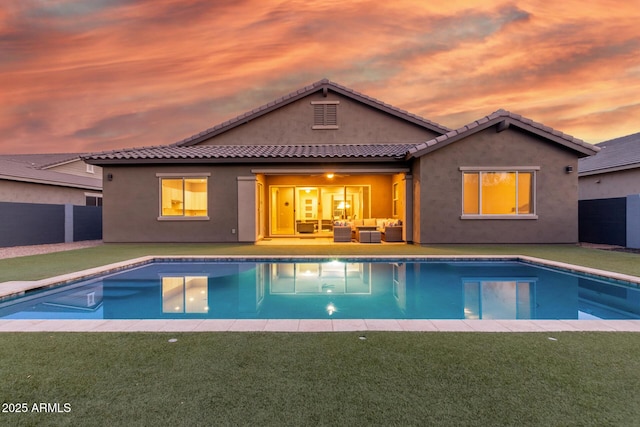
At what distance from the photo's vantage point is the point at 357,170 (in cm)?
1338

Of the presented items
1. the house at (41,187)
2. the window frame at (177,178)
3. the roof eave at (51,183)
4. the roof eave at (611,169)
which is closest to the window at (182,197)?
the window frame at (177,178)

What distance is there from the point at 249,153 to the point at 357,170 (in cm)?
440

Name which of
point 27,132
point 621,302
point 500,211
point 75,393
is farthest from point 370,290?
point 27,132

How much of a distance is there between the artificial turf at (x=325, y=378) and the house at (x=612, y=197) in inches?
451

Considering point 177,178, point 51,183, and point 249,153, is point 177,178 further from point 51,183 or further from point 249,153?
point 51,183

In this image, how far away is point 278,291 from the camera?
6.72m

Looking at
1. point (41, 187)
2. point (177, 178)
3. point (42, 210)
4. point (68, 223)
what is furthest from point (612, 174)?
point (41, 187)

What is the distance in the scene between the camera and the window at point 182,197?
43.8 feet

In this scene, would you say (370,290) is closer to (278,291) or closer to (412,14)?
(278,291)

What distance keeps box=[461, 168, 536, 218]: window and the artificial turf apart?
9274 millimetres

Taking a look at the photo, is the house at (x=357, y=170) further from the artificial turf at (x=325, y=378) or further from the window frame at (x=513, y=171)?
the artificial turf at (x=325, y=378)

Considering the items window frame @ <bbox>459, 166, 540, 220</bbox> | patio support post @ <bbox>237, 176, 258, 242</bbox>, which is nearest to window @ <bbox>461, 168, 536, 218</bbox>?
window frame @ <bbox>459, 166, 540, 220</bbox>

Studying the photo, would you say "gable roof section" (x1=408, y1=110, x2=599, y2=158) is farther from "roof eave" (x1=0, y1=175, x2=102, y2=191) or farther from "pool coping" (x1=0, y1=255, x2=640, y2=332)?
"roof eave" (x1=0, y1=175, x2=102, y2=191)

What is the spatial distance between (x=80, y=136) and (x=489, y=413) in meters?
32.2
